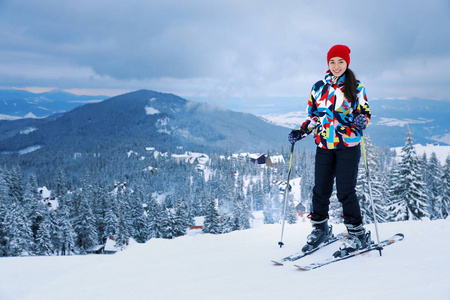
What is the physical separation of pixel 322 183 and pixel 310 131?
2.49 ft

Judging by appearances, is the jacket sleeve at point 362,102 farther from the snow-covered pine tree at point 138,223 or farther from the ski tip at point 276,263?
the snow-covered pine tree at point 138,223

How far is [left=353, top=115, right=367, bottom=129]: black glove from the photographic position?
314cm

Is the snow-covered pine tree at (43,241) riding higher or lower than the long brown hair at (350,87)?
lower

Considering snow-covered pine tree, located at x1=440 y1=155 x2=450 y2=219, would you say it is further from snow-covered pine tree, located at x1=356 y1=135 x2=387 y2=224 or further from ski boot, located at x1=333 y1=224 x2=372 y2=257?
ski boot, located at x1=333 y1=224 x2=372 y2=257

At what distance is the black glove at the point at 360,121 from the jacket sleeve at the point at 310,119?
545 millimetres

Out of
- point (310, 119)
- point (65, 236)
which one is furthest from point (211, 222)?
point (310, 119)

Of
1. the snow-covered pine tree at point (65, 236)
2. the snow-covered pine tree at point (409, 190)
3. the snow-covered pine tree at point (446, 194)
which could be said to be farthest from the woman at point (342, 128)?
the snow-covered pine tree at point (65, 236)

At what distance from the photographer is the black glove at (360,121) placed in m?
3.14

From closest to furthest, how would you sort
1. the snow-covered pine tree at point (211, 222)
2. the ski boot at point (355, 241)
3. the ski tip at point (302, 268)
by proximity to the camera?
the ski tip at point (302, 268) → the ski boot at point (355, 241) → the snow-covered pine tree at point (211, 222)

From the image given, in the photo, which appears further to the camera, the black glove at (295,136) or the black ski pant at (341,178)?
the black glove at (295,136)

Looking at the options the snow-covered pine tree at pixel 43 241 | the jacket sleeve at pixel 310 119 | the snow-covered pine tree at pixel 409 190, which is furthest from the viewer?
the snow-covered pine tree at pixel 43 241

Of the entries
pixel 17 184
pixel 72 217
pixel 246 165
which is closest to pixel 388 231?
pixel 72 217

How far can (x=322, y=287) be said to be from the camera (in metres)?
2.46

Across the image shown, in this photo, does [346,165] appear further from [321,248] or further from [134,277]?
[134,277]
